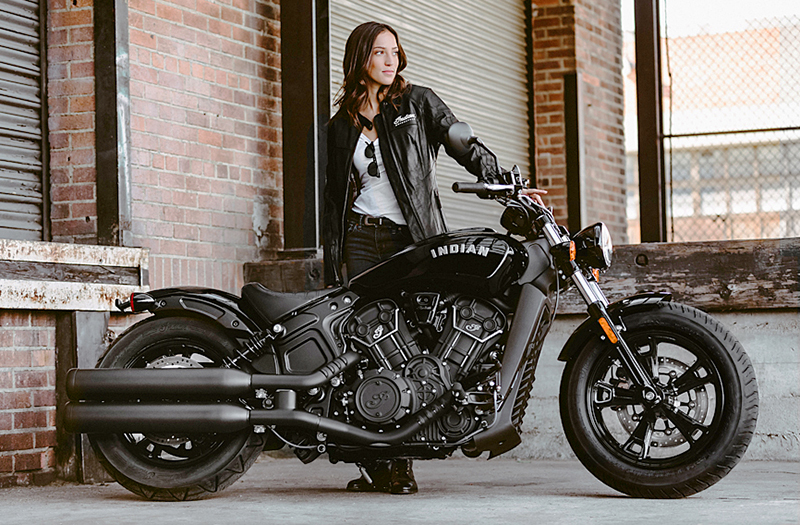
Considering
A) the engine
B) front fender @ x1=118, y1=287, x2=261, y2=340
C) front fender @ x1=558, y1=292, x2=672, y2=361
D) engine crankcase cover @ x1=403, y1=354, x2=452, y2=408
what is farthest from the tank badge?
front fender @ x1=118, y1=287, x2=261, y2=340

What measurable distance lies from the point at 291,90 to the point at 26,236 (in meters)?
2.00

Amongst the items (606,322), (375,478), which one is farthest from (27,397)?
(606,322)

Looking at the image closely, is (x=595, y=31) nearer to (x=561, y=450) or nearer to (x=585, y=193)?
(x=585, y=193)

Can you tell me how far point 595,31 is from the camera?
33.0 ft

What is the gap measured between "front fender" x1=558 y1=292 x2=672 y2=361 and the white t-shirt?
921mm

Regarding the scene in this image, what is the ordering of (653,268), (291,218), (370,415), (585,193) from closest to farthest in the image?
Answer: (370,415)
(653,268)
(291,218)
(585,193)

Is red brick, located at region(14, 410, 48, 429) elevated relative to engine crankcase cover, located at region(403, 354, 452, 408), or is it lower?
lower

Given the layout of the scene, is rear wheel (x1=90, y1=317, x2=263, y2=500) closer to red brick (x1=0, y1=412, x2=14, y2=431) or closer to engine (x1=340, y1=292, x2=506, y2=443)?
engine (x1=340, y1=292, x2=506, y2=443)

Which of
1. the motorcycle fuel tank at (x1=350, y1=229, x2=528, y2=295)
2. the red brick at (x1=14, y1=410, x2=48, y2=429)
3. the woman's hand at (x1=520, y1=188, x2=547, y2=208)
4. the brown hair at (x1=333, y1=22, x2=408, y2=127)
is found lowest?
the red brick at (x1=14, y1=410, x2=48, y2=429)

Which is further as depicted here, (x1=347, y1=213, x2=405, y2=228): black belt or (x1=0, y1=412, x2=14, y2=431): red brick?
(x1=0, y1=412, x2=14, y2=431): red brick

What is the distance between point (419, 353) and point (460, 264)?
398 mm

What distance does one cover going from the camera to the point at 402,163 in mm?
4691

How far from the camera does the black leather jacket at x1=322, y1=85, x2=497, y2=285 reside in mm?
4680

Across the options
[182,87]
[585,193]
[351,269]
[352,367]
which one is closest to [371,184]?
[351,269]
